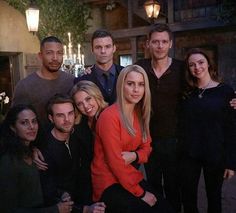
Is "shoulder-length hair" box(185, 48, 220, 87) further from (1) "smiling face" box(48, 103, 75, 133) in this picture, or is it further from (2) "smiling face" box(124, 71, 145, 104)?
(1) "smiling face" box(48, 103, 75, 133)

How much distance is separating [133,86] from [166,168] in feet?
3.84

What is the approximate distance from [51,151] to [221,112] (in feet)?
4.82

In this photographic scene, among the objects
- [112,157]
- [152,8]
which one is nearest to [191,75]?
[112,157]

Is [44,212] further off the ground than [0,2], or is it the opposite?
[0,2]

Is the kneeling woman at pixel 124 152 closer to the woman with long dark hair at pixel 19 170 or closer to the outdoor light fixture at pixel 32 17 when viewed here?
the woman with long dark hair at pixel 19 170

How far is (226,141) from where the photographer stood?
3119mm

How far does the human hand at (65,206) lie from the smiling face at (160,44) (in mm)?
1611

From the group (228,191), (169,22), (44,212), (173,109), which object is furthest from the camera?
(169,22)

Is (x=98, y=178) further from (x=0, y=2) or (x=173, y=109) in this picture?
(x=0, y=2)

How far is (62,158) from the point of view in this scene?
2678 millimetres

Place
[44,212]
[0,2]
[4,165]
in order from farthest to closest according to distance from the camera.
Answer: [0,2]
[44,212]
[4,165]

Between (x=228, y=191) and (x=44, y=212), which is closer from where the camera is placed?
(x=44, y=212)

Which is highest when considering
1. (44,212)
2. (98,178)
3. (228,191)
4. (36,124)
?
(36,124)

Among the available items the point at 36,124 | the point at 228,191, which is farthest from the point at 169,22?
the point at 36,124
